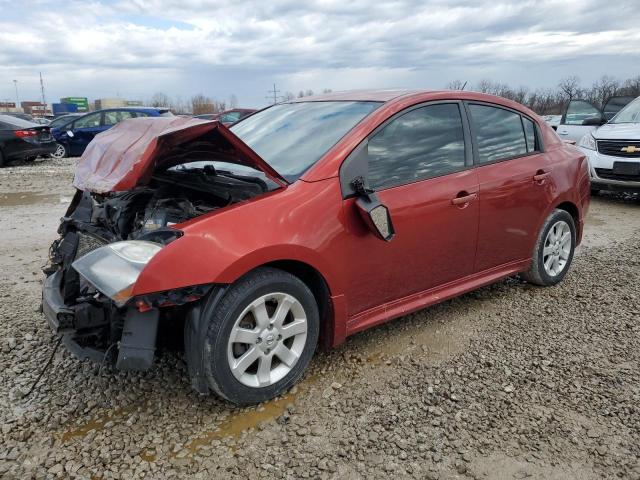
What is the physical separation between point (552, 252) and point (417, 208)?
6.22 feet

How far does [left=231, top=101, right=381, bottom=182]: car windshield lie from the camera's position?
3082 mm

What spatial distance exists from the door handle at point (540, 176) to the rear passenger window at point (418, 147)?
2.71ft

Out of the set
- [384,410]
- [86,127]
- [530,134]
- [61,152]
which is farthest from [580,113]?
[61,152]

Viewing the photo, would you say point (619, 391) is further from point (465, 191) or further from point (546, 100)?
point (546, 100)

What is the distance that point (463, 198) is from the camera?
3.45m

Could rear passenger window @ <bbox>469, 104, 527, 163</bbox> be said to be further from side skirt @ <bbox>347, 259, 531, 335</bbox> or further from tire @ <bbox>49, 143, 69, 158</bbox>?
tire @ <bbox>49, 143, 69, 158</bbox>

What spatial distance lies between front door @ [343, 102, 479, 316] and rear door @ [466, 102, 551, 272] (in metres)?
0.13

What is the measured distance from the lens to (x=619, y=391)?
9.55 ft

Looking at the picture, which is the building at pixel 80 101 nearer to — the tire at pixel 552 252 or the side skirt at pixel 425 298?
the tire at pixel 552 252

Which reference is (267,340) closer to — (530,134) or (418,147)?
(418,147)

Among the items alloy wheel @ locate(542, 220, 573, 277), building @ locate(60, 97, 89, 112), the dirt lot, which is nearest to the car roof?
the dirt lot

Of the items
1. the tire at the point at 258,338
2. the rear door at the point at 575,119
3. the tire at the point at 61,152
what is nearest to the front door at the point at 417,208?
the tire at the point at 258,338

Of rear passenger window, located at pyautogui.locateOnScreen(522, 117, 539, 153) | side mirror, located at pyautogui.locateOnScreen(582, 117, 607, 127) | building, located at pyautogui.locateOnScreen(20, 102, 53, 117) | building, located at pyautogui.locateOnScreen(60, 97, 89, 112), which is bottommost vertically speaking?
building, located at pyautogui.locateOnScreen(20, 102, 53, 117)

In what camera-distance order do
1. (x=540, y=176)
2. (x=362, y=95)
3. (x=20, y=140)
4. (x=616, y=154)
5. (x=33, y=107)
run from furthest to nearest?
1. (x=33, y=107)
2. (x=20, y=140)
3. (x=616, y=154)
4. (x=540, y=176)
5. (x=362, y=95)
